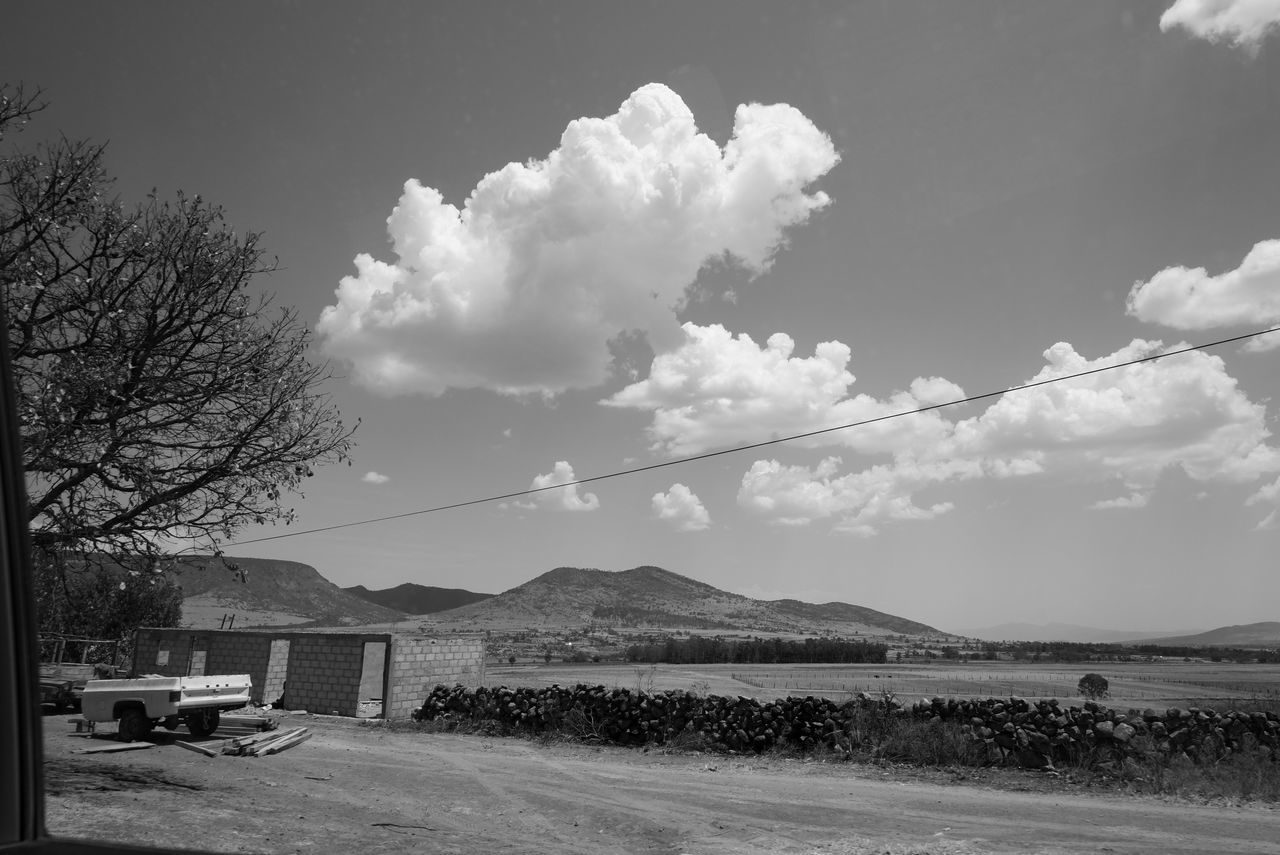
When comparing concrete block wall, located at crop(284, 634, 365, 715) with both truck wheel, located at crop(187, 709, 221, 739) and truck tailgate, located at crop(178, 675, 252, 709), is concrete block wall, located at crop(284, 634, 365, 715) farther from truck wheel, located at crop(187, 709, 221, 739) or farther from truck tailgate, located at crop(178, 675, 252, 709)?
truck wheel, located at crop(187, 709, 221, 739)

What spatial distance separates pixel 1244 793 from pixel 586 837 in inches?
485

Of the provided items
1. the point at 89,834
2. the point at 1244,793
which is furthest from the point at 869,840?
the point at 89,834

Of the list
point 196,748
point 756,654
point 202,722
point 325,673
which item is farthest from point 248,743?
point 756,654

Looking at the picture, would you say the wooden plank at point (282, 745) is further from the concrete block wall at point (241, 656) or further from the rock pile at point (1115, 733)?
the rock pile at point (1115, 733)

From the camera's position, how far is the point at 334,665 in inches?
1248

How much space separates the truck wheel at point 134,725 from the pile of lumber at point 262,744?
2.28m

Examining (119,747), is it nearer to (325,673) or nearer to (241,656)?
(325,673)

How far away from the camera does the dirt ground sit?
10750mm

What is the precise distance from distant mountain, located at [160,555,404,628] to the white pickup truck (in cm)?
10922

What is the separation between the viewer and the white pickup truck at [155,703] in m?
20.4

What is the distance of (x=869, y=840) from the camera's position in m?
11.5

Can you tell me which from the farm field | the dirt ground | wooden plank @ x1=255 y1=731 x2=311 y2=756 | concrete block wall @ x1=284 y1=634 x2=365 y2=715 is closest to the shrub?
the farm field

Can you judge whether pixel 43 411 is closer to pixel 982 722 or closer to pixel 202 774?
pixel 202 774

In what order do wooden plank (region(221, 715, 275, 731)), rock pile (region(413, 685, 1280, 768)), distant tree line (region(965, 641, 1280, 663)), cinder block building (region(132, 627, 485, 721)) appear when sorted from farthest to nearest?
distant tree line (region(965, 641, 1280, 663)) < cinder block building (region(132, 627, 485, 721)) < wooden plank (region(221, 715, 275, 731)) < rock pile (region(413, 685, 1280, 768))
